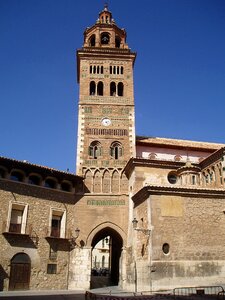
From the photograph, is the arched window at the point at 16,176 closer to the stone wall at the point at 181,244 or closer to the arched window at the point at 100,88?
the stone wall at the point at 181,244

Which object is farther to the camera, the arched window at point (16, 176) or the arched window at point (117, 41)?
the arched window at point (117, 41)

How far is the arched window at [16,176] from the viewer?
2258cm

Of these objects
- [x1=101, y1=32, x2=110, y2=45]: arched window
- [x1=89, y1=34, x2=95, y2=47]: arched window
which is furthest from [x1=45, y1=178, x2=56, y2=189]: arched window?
[x1=101, y1=32, x2=110, y2=45]: arched window

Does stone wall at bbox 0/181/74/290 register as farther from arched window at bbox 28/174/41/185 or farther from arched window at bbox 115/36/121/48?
arched window at bbox 115/36/121/48

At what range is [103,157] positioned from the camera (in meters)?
26.6

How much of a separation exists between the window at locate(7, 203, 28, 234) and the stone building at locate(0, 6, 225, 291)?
2.5 inches

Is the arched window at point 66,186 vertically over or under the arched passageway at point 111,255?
over

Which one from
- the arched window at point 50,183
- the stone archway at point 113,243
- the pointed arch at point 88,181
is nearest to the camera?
the arched window at point 50,183

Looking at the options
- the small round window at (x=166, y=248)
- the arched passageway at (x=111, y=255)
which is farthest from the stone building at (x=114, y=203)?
the arched passageway at (x=111, y=255)

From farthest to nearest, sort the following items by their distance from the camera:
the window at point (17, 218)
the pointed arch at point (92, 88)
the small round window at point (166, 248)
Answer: the pointed arch at point (92, 88), the window at point (17, 218), the small round window at point (166, 248)

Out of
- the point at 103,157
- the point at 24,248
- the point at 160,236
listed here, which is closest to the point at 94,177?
the point at 103,157

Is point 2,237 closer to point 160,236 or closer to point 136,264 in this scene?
point 136,264

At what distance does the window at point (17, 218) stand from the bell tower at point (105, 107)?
5163 mm

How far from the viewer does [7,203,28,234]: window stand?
21.6m
